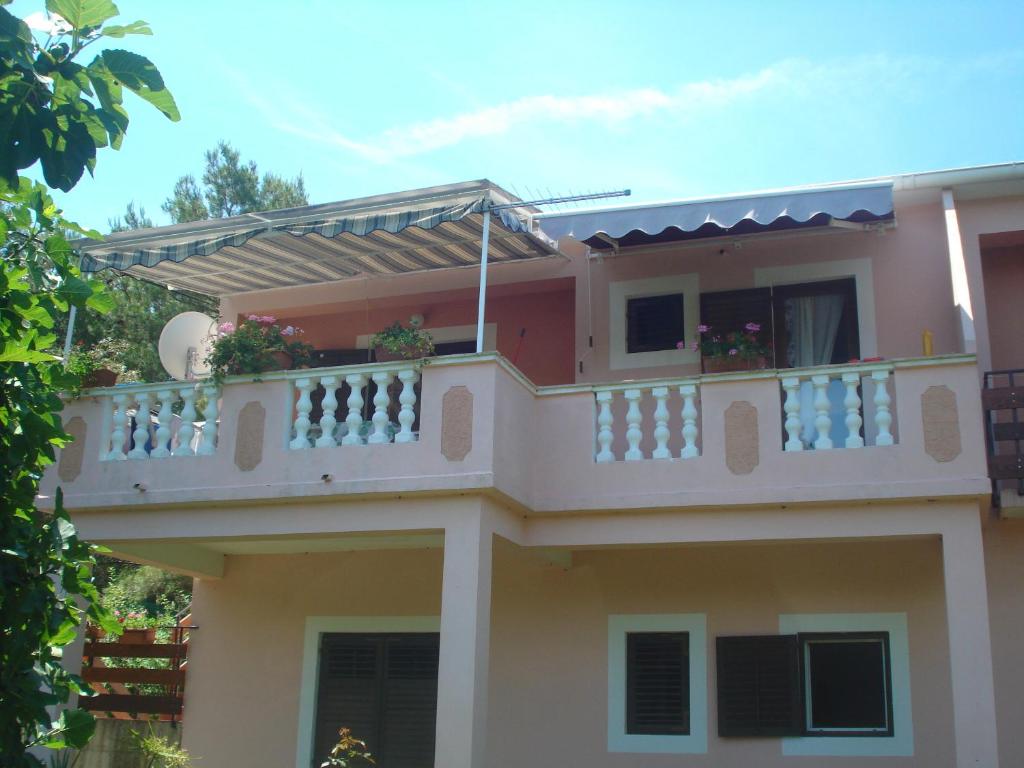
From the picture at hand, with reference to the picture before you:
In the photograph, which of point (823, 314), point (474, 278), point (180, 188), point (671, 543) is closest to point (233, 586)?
point (474, 278)

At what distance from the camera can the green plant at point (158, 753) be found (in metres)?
11.2

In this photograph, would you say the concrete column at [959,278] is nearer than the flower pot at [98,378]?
Yes

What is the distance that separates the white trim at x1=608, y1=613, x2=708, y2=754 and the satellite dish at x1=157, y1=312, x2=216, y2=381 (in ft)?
18.1

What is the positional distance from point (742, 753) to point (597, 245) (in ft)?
16.7

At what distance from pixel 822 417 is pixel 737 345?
1.85 m

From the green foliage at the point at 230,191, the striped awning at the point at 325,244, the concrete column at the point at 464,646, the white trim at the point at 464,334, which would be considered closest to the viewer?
the concrete column at the point at 464,646

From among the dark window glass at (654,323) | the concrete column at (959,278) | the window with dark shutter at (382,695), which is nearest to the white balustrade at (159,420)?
the window with dark shutter at (382,695)

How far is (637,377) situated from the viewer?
1184 centimetres

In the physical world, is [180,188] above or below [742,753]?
above

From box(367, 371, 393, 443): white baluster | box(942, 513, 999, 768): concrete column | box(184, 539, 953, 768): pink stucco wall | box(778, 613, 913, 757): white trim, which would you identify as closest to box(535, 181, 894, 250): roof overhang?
box(367, 371, 393, 443): white baluster

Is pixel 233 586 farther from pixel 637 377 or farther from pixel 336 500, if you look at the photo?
pixel 637 377

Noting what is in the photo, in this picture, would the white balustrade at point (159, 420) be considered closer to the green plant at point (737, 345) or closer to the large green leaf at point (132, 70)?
the green plant at point (737, 345)

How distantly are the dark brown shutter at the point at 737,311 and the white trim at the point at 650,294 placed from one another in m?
0.12

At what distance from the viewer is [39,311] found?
4.76m
